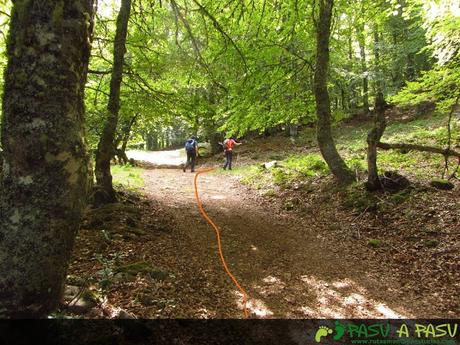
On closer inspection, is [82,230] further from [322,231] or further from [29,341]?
[322,231]

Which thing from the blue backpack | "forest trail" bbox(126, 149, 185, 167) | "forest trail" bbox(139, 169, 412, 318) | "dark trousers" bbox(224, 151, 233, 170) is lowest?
"forest trail" bbox(139, 169, 412, 318)

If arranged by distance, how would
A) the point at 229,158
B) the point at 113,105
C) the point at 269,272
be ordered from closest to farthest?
1. the point at 269,272
2. the point at 113,105
3. the point at 229,158

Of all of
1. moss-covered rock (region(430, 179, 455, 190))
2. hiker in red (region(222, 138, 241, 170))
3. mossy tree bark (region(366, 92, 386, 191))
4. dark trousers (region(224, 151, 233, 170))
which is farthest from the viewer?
dark trousers (region(224, 151, 233, 170))

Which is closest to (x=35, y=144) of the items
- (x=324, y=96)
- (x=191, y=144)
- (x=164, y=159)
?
(x=324, y=96)

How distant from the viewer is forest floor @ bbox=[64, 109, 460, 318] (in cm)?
454

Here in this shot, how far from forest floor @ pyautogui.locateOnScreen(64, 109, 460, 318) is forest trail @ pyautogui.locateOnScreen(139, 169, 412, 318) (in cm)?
2

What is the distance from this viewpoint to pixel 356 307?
488cm

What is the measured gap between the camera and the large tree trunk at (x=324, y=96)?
9.74 meters

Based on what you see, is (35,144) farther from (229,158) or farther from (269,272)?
(229,158)

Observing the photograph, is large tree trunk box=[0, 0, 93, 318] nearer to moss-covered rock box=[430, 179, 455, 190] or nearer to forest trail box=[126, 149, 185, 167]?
moss-covered rock box=[430, 179, 455, 190]

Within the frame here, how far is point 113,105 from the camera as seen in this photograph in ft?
26.3

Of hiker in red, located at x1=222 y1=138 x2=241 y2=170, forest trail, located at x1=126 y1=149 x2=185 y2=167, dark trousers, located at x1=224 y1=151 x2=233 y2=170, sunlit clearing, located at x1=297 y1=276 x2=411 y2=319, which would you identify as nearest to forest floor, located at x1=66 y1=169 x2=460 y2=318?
sunlit clearing, located at x1=297 y1=276 x2=411 y2=319

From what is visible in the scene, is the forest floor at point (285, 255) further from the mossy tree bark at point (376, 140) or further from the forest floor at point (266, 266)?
the mossy tree bark at point (376, 140)

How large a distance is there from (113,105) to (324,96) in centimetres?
622
